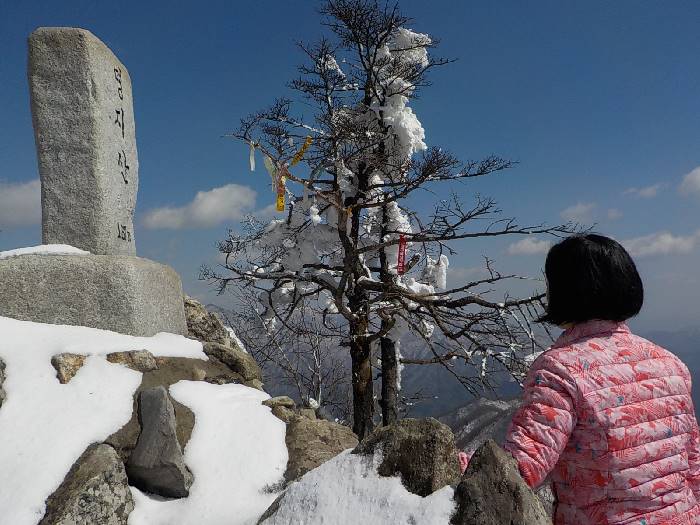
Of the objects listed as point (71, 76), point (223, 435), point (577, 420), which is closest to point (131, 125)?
point (71, 76)

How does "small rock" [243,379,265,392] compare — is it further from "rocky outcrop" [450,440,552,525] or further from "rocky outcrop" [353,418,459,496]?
"rocky outcrop" [450,440,552,525]

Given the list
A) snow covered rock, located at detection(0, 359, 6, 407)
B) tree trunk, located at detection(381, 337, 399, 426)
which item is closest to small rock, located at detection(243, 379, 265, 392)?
snow covered rock, located at detection(0, 359, 6, 407)

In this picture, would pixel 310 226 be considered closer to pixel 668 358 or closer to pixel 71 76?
pixel 71 76

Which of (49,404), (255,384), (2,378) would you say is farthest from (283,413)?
(2,378)

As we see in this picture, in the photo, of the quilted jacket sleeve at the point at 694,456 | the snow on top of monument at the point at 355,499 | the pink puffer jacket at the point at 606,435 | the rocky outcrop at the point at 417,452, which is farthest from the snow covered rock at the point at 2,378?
the quilted jacket sleeve at the point at 694,456

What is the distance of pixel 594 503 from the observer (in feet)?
5.31

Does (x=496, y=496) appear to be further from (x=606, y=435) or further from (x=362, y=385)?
(x=362, y=385)

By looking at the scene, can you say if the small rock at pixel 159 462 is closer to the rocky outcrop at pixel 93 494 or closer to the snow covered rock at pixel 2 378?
the rocky outcrop at pixel 93 494

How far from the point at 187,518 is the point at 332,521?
164 cm

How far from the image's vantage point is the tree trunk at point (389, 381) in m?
10.0

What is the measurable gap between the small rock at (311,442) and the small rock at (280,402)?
0.22 ft

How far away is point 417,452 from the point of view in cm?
211

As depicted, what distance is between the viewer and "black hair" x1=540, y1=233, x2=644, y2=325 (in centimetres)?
172

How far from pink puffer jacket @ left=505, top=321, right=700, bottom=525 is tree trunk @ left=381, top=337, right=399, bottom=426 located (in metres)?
8.54
